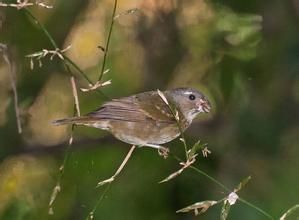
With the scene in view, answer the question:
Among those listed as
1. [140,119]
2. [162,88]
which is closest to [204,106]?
[140,119]

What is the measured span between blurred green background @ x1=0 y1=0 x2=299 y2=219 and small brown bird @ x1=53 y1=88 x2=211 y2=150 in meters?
0.74

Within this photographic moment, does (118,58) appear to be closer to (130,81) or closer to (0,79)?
(130,81)

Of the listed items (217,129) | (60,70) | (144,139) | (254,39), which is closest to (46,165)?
(60,70)

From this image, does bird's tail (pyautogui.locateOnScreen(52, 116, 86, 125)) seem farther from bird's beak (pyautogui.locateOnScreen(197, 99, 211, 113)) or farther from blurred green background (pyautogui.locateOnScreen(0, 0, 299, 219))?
blurred green background (pyautogui.locateOnScreen(0, 0, 299, 219))

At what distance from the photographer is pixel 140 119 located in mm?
2744

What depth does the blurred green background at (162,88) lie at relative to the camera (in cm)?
357

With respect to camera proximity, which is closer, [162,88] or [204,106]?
[204,106]

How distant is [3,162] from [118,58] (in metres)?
0.59

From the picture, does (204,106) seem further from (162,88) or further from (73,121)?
(162,88)

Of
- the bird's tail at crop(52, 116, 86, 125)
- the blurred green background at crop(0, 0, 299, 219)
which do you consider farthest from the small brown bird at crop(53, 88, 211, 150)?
the blurred green background at crop(0, 0, 299, 219)

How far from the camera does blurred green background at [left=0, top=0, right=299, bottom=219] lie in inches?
141

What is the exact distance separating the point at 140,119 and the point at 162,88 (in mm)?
1007

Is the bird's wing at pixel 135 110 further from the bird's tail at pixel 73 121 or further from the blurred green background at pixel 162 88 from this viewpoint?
the blurred green background at pixel 162 88

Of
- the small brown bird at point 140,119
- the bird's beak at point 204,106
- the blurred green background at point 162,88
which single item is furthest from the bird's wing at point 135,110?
the blurred green background at point 162,88
